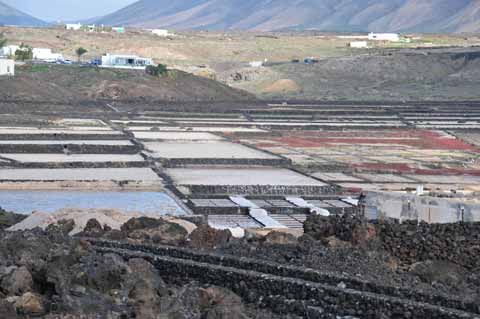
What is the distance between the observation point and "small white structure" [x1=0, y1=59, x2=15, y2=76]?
56156 mm

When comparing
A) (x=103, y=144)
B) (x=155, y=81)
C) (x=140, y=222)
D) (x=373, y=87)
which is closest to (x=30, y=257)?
(x=140, y=222)

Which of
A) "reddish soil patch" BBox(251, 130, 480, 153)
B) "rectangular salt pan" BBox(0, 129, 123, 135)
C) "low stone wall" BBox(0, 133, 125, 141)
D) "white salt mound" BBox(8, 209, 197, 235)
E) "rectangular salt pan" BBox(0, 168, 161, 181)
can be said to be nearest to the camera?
"white salt mound" BBox(8, 209, 197, 235)

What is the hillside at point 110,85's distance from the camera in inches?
2179

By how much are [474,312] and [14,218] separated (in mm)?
8612

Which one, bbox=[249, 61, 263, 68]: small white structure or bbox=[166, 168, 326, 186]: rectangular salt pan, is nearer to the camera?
bbox=[166, 168, 326, 186]: rectangular salt pan

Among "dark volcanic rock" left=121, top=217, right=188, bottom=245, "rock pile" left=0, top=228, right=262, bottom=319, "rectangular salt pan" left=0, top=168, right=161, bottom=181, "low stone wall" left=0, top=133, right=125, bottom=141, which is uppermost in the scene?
"rock pile" left=0, top=228, right=262, bottom=319

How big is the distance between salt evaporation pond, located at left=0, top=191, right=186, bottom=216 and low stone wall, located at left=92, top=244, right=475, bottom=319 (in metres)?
7.57

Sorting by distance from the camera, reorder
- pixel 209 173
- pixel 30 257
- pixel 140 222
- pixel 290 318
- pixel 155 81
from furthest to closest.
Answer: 1. pixel 155 81
2. pixel 209 173
3. pixel 140 222
4. pixel 30 257
5. pixel 290 318

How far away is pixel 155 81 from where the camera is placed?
6056 cm

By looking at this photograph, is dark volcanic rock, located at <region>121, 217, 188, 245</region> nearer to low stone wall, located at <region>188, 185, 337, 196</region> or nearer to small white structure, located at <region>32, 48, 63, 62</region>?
low stone wall, located at <region>188, 185, 337, 196</region>

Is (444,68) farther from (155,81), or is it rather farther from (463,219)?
(463,219)

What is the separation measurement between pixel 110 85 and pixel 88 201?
118 feet

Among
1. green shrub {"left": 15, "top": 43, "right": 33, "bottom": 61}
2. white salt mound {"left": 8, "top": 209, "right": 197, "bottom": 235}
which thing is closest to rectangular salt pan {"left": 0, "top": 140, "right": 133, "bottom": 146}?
white salt mound {"left": 8, "top": 209, "right": 197, "bottom": 235}

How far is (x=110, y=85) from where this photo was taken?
58.2m
